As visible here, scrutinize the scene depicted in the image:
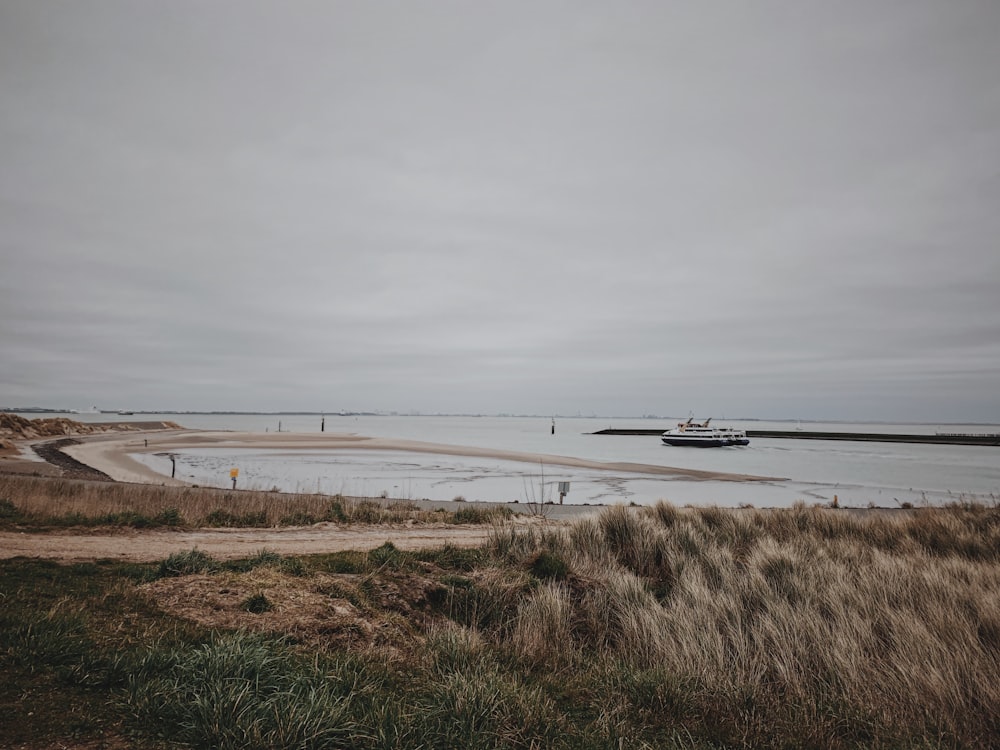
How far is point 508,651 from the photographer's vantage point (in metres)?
6.63

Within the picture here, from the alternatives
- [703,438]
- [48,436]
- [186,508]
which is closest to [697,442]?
[703,438]

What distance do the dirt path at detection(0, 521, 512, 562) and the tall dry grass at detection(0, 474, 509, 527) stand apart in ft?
3.55

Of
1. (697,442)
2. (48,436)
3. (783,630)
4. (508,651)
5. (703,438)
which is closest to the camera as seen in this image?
(508,651)

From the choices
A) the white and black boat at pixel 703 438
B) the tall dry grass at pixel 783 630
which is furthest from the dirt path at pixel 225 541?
the white and black boat at pixel 703 438

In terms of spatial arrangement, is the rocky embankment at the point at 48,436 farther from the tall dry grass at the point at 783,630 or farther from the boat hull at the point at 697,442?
the boat hull at the point at 697,442

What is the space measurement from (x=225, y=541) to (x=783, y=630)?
1338 cm

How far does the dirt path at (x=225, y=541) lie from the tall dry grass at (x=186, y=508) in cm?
108

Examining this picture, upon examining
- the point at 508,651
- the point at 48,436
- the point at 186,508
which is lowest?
the point at 48,436

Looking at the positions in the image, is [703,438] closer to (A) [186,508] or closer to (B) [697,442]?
(B) [697,442]

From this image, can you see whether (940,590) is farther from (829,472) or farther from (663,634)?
(829,472)

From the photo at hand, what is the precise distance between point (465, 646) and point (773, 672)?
3.98 metres

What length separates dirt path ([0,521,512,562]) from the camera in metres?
10.8

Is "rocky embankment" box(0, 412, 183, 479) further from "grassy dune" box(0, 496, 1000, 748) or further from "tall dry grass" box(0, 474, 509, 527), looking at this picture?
"grassy dune" box(0, 496, 1000, 748)

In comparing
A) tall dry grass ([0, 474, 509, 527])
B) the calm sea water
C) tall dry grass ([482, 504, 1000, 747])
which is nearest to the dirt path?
tall dry grass ([0, 474, 509, 527])
